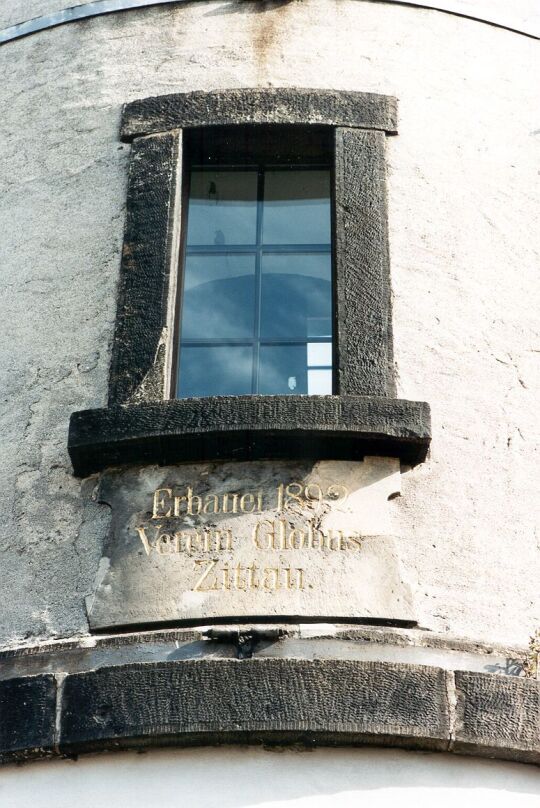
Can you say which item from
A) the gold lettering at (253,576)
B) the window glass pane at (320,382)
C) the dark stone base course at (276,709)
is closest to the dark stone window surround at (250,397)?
the window glass pane at (320,382)

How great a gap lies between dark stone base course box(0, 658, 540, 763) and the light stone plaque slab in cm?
27

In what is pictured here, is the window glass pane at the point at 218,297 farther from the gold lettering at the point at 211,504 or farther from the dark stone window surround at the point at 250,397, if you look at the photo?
the gold lettering at the point at 211,504

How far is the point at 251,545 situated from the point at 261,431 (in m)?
0.46

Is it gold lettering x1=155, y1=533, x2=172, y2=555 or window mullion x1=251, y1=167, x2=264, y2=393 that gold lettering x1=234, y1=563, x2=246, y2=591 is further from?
window mullion x1=251, y1=167, x2=264, y2=393

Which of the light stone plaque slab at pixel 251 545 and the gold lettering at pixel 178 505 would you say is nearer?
the light stone plaque slab at pixel 251 545

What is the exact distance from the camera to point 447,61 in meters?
8.30

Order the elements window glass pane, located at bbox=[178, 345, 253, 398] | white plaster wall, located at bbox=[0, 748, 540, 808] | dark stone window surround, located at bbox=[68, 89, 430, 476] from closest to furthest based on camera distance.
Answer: white plaster wall, located at bbox=[0, 748, 540, 808] → dark stone window surround, located at bbox=[68, 89, 430, 476] → window glass pane, located at bbox=[178, 345, 253, 398]

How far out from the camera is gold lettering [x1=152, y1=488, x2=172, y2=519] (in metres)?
6.86

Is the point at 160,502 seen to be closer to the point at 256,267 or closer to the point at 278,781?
the point at 278,781

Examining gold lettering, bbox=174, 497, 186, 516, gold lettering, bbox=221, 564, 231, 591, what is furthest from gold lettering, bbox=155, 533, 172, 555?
gold lettering, bbox=221, 564, 231, 591

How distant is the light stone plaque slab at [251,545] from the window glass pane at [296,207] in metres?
1.49

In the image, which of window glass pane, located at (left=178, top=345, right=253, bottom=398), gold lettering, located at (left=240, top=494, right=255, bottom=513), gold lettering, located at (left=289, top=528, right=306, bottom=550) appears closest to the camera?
gold lettering, located at (left=289, top=528, right=306, bottom=550)

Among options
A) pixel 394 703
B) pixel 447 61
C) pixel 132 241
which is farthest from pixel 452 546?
pixel 447 61

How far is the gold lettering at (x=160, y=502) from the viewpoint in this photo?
6859 mm
